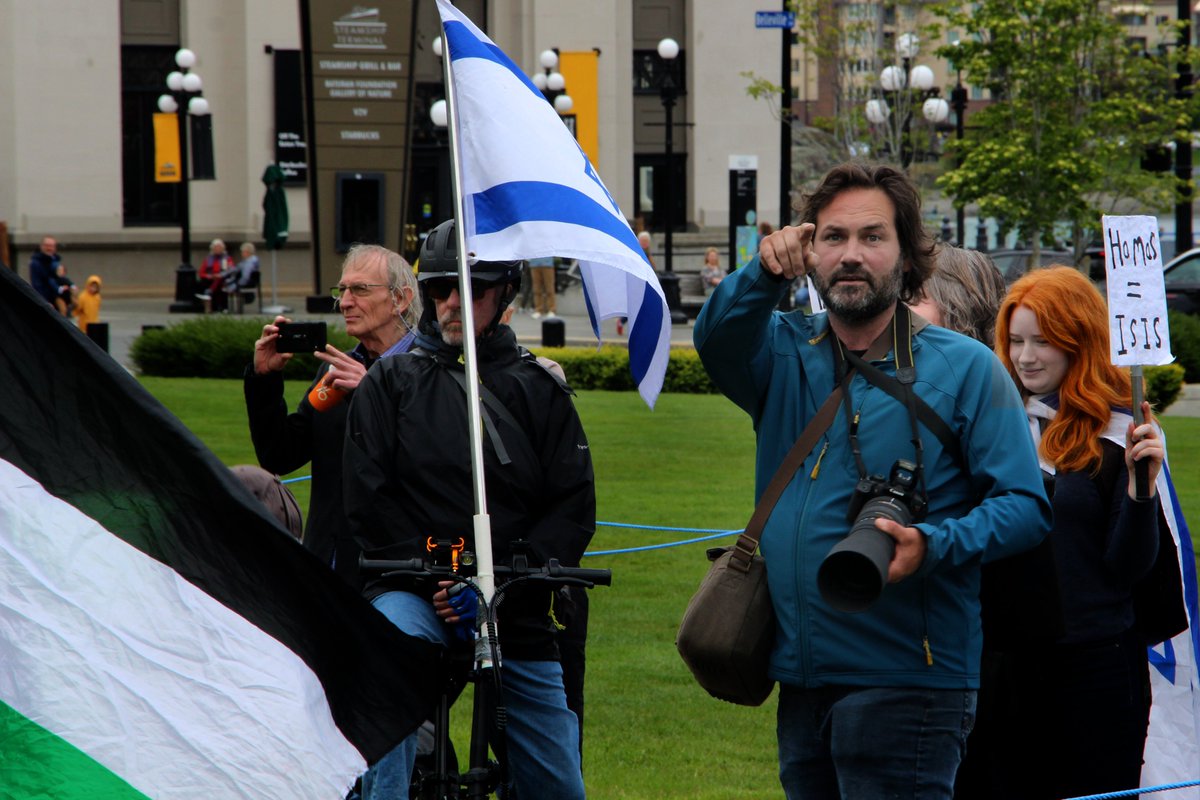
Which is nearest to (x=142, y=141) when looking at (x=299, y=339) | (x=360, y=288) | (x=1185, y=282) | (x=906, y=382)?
(x=1185, y=282)

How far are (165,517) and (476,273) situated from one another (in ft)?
5.04

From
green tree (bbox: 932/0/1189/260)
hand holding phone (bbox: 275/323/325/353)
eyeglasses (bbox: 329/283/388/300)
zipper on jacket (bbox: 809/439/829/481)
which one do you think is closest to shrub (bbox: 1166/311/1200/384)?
green tree (bbox: 932/0/1189/260)

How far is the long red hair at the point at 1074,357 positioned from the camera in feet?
15.5

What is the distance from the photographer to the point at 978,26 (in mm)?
25953

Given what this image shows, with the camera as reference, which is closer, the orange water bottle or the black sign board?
the orange water bottle

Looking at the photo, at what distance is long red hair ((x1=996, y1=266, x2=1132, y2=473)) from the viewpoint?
473cm

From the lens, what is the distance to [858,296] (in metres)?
3.79

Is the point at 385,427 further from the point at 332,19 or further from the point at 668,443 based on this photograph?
the point at 332,19

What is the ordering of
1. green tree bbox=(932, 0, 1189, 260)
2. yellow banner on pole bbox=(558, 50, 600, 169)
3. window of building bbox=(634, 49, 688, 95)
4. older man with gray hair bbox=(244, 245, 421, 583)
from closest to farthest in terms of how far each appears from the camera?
older man with gray hair bbox=(244, 245, 421, 583) → green tree bbox=(932, 0, 1189, 260) → yellow banner on pole bbox=(558, 50, 600, 169) → window of building bbox=(634, 49, 688, 95)

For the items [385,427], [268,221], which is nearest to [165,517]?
[385,427]

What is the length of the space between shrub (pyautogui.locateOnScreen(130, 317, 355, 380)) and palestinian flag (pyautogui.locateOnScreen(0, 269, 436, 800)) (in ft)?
62.6

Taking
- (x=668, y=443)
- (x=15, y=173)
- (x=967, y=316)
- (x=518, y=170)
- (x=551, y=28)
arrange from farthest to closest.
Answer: (x=551, y=28) → (x=15, y=173) → (x=668, y=443) → (x=967, y=316) → (x=518, y=170)

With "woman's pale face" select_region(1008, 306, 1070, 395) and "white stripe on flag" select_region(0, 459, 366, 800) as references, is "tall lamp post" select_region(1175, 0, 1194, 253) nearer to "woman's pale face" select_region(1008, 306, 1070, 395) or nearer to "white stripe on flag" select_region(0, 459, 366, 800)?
"woman's pale face" select_region(1008, 306, 1070, 395)

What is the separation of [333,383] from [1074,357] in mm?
2247
